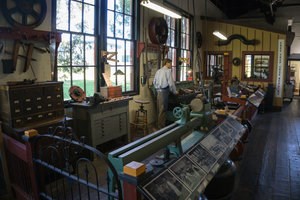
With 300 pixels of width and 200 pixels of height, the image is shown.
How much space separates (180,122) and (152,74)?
4.10 metres

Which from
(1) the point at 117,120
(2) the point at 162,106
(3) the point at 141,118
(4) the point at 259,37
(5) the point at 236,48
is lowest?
(3) the point at 141,118

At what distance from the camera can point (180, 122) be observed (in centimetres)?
288

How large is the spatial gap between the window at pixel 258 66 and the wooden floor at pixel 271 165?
9.60ft

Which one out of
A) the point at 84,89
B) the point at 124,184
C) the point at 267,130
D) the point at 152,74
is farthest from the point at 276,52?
the point at 124,184

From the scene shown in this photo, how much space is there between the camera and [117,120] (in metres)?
4.85

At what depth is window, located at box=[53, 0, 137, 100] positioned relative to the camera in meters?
4.44

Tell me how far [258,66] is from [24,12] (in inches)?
331

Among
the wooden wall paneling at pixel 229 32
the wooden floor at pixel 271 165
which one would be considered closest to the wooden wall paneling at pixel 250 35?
the wooden wall paneling at pixel 229 32

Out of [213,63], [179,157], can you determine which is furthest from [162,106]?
[213,63]

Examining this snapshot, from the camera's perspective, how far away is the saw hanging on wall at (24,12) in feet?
11.4

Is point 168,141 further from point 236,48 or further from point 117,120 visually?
point 236,48

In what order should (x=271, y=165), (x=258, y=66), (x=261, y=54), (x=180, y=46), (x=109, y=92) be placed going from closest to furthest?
(x=271, y=165), (x=109, y=92), (x=180, y=46), (x=261, y=54), (x=258, y=66)

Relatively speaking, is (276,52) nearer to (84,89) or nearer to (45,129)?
(84,89)

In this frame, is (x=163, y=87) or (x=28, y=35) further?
(x=163, y=87)
